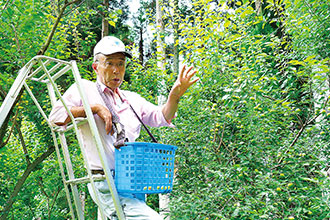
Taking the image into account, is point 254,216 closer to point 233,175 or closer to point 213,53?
point 233,175

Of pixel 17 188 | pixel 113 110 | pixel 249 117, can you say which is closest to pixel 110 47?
pixel 113 110

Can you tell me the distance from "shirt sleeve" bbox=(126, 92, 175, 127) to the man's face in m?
0.26

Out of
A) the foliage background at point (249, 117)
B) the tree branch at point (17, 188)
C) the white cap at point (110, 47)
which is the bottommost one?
the tree branch at point (17, 188)

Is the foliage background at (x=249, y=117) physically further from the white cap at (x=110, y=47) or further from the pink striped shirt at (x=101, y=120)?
the white cap at (x=110, y=47)

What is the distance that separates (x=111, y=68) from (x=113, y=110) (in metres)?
0.29

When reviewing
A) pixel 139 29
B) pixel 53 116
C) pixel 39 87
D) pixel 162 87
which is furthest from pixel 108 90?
pixel 139 29

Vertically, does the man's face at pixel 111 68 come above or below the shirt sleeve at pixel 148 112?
above

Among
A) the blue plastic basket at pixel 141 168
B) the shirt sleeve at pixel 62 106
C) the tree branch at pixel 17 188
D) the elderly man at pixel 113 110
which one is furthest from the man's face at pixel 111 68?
the tree branch at pixel 17 188

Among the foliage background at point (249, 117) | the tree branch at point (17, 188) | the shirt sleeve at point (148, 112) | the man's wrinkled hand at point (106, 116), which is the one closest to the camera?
the man's wrinkled hand at point (106, 116)

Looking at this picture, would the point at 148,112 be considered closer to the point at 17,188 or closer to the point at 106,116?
the point at 106,116

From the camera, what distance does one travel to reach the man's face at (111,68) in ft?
6.89

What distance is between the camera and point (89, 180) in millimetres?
1838

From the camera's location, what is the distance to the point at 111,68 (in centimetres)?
212

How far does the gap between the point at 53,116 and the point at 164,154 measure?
0.70 metres
